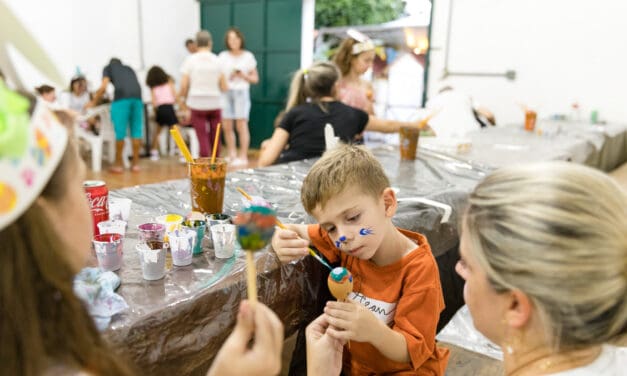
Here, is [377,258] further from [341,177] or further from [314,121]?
[314,121]

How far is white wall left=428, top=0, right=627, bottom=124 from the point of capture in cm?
513

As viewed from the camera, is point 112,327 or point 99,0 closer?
point 112,327

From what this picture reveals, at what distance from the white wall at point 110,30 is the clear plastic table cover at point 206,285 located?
17.7ft

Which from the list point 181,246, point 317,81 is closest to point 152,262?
point 181,246

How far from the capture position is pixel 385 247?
4.17ft

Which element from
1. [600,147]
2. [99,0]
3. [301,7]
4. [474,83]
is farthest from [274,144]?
[99,0]

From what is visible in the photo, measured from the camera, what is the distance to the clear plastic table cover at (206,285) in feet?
3.01

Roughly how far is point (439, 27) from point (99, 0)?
193 inches

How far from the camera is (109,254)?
3.36ft

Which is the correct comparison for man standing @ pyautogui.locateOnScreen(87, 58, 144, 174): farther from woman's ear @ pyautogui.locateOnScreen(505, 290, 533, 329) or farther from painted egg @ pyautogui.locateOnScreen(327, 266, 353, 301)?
woman's ear @ pyautogui.locateOnScreen(505, 290, 533, 329)

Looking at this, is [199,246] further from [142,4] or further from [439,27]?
[142,4]

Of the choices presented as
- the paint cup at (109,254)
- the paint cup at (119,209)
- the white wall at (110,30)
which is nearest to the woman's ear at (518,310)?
the paint cup at (109,254)

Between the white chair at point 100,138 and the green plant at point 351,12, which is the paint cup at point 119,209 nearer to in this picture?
the white chair at point 100,138

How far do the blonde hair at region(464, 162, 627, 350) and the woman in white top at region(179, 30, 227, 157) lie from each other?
4964 mm
